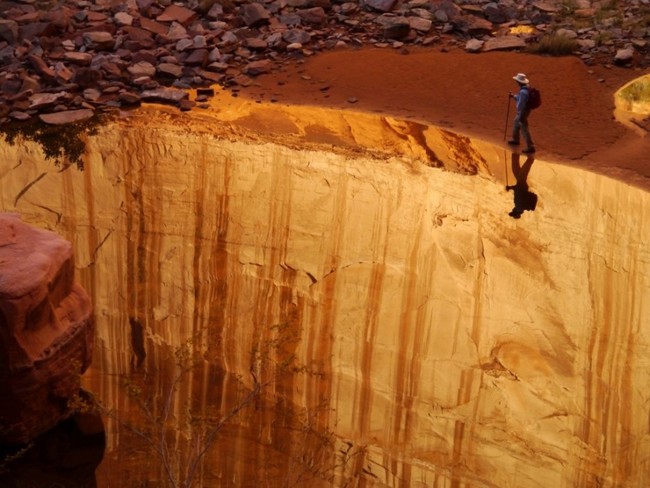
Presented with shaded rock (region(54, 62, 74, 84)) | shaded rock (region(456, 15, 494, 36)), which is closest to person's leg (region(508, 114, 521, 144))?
shaded rock (region(456, 15, 494, 36))

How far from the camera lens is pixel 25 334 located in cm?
651

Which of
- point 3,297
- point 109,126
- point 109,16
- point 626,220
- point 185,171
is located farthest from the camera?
point 109,16

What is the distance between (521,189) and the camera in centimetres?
→ 1127

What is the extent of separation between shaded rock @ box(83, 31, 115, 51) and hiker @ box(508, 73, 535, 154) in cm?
629

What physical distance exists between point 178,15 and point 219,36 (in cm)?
91

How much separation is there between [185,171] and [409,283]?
3.36 meters

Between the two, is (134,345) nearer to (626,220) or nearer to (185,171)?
(185,171)

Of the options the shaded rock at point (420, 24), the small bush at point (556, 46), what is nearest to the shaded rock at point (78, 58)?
the shaded rock at point (420, 24)

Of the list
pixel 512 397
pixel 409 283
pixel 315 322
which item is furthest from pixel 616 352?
pixel 315 322

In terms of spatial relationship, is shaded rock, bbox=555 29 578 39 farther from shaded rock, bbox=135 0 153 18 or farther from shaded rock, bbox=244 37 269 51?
shaded rock, bbox=135 0 153 18

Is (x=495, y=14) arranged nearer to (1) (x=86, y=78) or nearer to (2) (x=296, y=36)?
(2) (x=296, y=36)

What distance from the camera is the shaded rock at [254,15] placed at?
1606 centimetres

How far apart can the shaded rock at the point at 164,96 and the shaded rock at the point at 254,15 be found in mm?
2758

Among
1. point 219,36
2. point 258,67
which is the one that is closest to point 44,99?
point 258,67
